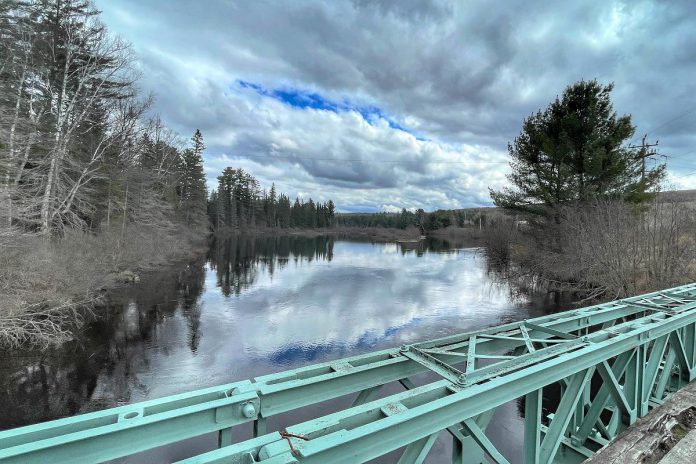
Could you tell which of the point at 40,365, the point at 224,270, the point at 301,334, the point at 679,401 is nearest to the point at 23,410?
the point at 40,365

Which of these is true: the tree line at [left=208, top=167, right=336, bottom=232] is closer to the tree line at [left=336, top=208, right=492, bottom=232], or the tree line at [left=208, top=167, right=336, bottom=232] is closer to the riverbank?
the tree line at [left=336, top=208, right=492, bottom=232]

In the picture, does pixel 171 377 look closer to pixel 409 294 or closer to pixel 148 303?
pixel 148 303

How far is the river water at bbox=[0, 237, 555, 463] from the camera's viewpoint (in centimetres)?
684

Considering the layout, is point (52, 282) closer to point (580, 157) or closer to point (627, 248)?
point (627, 248)

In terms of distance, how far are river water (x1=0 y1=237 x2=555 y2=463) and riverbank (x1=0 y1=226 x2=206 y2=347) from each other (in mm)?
621

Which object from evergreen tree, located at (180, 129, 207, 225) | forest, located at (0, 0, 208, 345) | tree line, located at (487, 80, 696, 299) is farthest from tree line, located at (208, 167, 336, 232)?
tree line, located at (487, 80, 696, 299)

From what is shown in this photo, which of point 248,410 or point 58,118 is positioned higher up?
point 58,118

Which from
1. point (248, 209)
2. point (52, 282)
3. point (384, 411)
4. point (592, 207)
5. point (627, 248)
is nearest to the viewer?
point (384, 411)

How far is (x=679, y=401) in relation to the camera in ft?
14.5

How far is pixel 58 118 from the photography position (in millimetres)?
17453

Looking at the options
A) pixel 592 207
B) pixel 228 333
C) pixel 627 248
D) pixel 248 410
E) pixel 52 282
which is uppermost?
pixel 592 207

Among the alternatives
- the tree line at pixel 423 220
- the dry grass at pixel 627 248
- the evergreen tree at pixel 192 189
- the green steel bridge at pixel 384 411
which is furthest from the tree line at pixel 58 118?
the tree line at pixel 423 220

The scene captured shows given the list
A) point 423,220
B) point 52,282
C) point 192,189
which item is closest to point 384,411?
point 52,282

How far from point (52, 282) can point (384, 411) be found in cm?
1316
